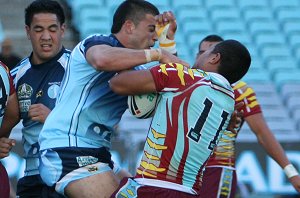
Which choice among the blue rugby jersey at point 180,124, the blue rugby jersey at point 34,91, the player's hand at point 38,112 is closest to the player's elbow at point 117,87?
the blue rugby jersey at point 180,124

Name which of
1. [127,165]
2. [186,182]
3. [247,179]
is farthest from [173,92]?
[247,179]

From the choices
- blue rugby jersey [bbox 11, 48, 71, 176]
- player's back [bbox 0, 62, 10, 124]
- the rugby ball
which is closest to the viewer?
the rugby ball

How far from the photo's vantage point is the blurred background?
609 inches

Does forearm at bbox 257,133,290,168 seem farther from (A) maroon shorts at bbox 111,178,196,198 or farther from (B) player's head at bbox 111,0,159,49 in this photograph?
(A) maroon shorts at bbox 111,178,196,198

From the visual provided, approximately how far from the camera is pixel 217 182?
888cm

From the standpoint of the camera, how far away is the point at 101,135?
6461mm

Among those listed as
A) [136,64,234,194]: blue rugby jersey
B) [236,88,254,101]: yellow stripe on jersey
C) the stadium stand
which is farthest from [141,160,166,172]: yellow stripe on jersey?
the stadium stand

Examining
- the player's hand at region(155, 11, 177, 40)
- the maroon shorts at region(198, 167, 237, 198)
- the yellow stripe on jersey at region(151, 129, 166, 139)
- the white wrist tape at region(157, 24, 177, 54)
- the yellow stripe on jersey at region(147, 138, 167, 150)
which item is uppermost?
the player's hand at region(155, 11, 177, 40)

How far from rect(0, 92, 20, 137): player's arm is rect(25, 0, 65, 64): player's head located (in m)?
0.43

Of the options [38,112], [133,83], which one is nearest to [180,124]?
[133,83]

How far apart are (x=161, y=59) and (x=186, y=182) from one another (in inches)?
33.7

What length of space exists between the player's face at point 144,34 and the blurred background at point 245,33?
6440 millimetres

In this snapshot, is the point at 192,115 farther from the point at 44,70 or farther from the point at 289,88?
the point at 289,88

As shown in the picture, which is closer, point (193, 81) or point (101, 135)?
point (193, 81)
